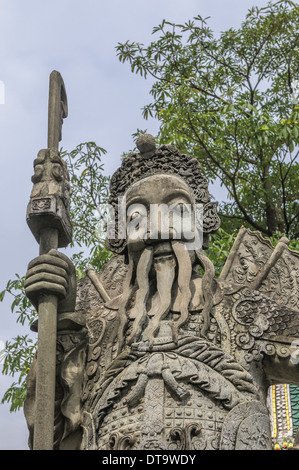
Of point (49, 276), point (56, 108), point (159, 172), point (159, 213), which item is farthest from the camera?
point (159, 172)

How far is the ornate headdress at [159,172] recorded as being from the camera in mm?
7234

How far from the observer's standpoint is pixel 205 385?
6.30m

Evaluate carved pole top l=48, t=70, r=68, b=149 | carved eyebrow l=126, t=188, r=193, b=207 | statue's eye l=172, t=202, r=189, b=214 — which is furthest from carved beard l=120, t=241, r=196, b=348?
carved pole top l=48, t=70, r=68, b=149

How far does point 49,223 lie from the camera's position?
263 inches

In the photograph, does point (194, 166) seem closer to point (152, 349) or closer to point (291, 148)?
point (152, 349)

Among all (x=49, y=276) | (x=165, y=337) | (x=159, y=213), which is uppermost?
(x=159, y=213)

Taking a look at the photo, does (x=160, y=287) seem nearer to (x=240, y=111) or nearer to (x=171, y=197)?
(x=171, y=197)

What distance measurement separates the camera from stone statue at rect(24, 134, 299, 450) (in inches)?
245

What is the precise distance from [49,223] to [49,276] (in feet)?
1.25

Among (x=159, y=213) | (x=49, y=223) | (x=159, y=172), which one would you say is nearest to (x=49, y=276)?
(x=49, y=223)

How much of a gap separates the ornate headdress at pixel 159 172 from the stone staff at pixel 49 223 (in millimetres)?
529

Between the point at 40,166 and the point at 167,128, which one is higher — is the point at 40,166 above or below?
below
